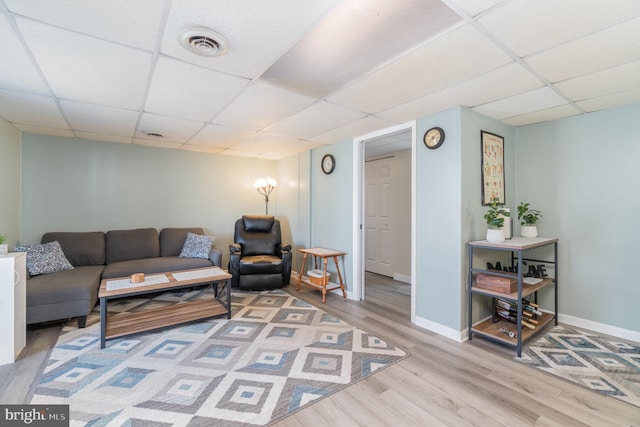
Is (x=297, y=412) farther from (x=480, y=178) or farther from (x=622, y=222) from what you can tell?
(x=622, y=222)

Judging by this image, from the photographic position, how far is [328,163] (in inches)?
165

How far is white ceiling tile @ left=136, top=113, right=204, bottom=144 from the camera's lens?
10.0 feet

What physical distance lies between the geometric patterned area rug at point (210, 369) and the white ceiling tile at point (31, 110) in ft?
7.05

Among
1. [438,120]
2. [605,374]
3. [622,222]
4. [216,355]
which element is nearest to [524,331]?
[605,374]

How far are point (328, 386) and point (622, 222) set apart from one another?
10.1 ft

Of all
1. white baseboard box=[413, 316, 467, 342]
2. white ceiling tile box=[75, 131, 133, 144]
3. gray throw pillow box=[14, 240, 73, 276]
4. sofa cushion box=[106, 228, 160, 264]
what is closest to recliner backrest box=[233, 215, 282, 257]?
sofa cushion box=[106, 228, 160, 264]

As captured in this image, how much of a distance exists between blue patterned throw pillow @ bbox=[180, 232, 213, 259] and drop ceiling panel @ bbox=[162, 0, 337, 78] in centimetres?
287

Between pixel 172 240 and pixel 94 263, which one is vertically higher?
pixel 172 240

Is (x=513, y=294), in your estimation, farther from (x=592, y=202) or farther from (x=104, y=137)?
(x=104, y=137)

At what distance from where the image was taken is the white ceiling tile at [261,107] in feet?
7.73

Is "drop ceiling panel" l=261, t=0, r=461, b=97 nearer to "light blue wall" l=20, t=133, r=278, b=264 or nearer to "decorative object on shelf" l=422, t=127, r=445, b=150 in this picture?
"decorative object on shelf" l=422, t=127, r=445, b=150

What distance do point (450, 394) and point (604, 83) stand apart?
2549mm

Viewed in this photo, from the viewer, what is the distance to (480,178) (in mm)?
2822

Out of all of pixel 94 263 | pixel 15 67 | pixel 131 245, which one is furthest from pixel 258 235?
pixel 15 67
